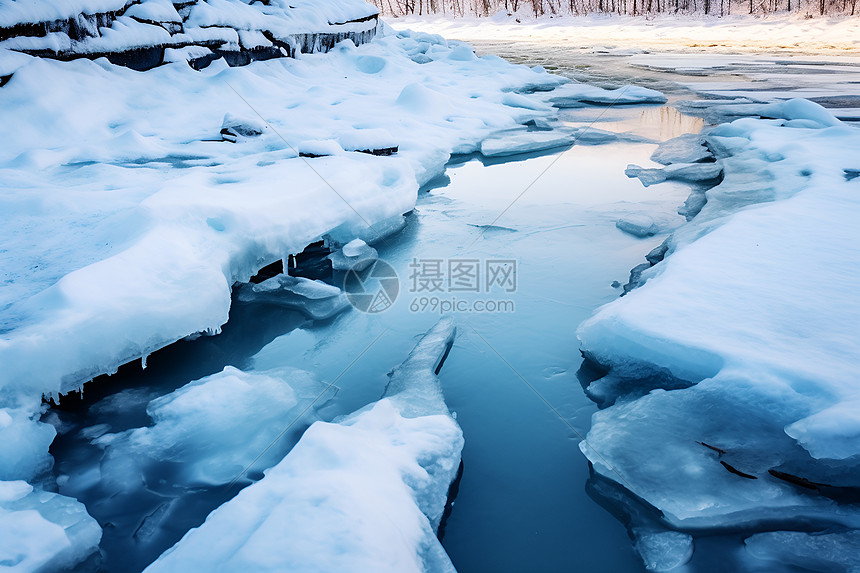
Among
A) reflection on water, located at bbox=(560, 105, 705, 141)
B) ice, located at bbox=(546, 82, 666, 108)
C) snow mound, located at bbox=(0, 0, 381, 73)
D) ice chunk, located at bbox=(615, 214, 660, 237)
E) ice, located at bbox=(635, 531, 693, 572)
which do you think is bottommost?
ice, located at bbox=(635, 531, 693, 572)

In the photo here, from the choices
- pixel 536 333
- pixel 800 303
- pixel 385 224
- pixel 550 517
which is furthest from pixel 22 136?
pixel 800 303

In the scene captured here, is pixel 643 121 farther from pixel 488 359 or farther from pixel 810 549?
pixel 810 549

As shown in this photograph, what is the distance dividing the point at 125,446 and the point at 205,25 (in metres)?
6.76

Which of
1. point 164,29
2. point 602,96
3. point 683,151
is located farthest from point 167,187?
point 602,96

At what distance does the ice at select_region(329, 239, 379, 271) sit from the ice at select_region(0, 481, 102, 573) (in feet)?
7.56

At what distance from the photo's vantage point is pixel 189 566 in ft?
4.87

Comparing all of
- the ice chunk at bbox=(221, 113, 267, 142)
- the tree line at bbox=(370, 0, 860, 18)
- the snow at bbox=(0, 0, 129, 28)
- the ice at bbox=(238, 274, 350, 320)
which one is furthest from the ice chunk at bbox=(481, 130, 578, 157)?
the tree line at bbox=(370, 0, 860, 18)

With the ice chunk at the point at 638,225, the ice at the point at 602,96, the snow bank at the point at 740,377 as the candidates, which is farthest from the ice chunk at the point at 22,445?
the ice at the point at 602,96

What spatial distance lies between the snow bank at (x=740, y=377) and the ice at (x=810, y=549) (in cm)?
5

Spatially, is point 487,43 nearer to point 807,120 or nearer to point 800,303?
point 807,120

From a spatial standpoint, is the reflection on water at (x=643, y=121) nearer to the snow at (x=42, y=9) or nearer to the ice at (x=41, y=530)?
the snow at (x=42, y=9)

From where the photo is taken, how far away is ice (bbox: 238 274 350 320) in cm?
341

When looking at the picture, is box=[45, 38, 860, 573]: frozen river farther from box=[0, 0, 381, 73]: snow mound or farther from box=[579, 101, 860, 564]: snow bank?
box=[0, 0, 381, 73]: snow mound

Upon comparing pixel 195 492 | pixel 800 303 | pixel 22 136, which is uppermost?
pixel 22 136
